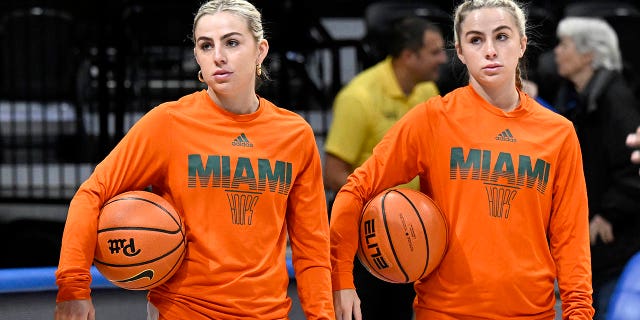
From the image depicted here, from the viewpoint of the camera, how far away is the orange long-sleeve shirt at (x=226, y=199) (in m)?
3.11

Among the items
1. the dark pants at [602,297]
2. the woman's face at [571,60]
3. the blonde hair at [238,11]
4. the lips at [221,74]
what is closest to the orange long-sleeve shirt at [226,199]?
the lips at [221,74]

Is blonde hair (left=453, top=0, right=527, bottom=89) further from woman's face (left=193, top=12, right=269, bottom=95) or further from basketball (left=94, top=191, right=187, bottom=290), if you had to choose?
basketball (left=94, top=191, right=187, bottom=290)

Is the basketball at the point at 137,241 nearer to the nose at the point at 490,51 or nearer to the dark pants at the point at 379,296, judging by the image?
the nose at the point at 490,51

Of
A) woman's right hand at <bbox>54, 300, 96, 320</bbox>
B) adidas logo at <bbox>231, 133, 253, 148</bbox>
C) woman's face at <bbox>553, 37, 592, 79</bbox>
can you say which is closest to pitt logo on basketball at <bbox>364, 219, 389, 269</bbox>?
adidas logo at <bbox>231, 133, 253, 148</bbox>

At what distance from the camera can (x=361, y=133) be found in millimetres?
4793

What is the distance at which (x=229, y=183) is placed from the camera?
10.4 feet

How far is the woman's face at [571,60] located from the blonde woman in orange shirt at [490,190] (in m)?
2.01

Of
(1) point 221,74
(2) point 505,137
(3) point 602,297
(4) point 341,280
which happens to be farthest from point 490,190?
(3) point 602,297

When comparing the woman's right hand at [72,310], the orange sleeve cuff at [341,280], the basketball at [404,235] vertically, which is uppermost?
the basketball at [404,235]

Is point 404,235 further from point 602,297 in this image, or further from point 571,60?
point 571,60

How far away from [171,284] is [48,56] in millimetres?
4925

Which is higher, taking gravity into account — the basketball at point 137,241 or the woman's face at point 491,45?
the woman's face at point 491,45

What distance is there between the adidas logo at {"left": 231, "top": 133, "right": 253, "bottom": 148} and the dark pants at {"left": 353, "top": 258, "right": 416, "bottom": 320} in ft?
4.40

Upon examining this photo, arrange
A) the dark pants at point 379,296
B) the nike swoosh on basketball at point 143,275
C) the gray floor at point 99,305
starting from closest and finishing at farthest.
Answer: the nike swoosh on basketball at point 143,275 < the gray floor at point 99,305 < the dark pants at point 379,296
